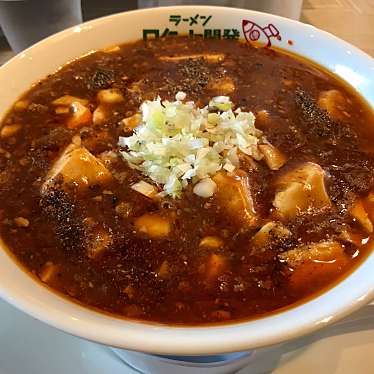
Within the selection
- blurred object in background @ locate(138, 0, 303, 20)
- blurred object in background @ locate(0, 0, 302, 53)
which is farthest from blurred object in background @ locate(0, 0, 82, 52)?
blurred object in background @ locate(138, 0, 303, 20)

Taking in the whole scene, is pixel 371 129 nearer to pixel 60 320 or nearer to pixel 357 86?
pixel 357 86

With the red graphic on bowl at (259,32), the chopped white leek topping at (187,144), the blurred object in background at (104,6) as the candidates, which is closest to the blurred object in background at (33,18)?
the blurred object in background at (104,6)

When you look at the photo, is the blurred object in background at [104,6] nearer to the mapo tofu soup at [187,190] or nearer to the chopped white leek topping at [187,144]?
the mapo tofu soup at [187,190]

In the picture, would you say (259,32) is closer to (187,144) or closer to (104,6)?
(187,144)

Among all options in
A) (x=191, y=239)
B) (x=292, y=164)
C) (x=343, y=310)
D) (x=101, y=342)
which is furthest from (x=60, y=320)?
(x=292, y=164)

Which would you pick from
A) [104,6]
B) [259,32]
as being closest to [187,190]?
[259,32]

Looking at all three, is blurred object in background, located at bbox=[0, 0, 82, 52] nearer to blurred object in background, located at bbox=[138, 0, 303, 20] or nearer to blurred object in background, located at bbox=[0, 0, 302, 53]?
blurred object in background, located at bbox=[0, 0, 302, 53]

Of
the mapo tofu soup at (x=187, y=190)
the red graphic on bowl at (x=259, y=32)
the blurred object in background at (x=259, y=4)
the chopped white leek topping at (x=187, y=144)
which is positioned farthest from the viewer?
the blurred object in background at (x=259, y=4)
